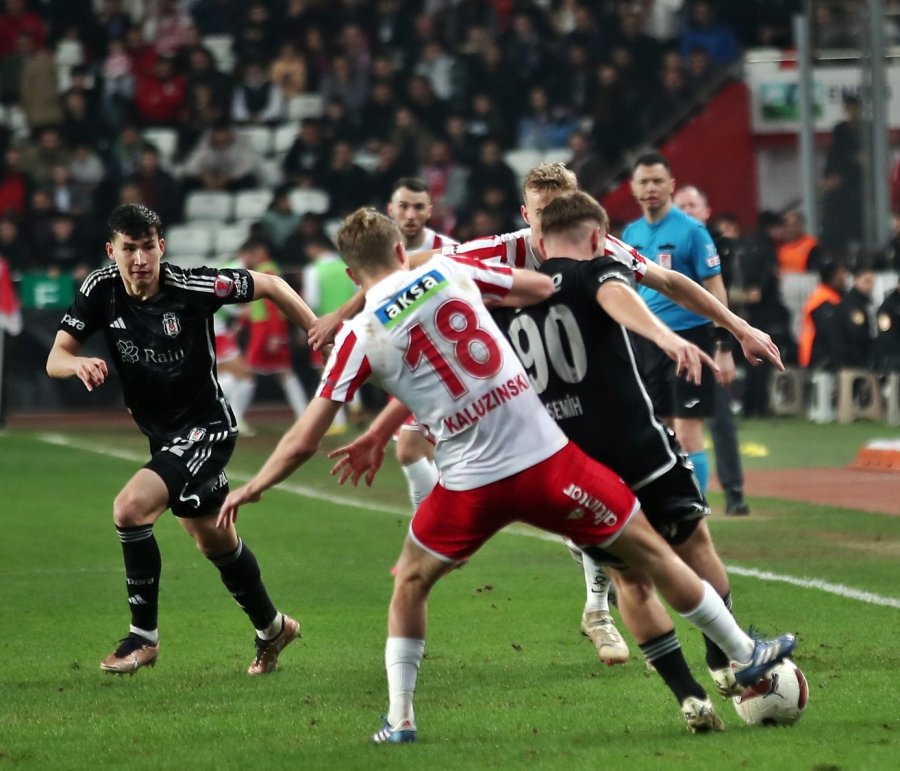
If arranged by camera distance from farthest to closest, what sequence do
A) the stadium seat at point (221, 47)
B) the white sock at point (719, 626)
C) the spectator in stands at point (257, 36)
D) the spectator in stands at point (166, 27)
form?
the stadium seat at point (221, 47) → the spectator in stands at point (166, 27) → the spectator in stands at point (257, 36) → the white sock at point (719, 626)

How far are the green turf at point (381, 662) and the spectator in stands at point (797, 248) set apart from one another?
10482 millimetres

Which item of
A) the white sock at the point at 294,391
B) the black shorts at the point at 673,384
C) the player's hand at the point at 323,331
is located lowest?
the white sock at the point at 294,391

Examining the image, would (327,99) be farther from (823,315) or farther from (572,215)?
(572,215)

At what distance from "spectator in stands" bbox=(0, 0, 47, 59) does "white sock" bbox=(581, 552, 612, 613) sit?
841 inches

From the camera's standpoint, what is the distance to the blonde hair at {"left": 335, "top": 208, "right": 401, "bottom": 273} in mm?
5773

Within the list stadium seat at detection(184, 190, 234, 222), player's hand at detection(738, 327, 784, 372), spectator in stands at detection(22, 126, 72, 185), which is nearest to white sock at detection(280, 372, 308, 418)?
stadium seat at detection(184, 190, 234, 222)

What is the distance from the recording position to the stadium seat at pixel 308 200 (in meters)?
25.4

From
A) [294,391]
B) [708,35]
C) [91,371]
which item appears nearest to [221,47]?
[708,35]

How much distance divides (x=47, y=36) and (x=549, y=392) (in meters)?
23.1

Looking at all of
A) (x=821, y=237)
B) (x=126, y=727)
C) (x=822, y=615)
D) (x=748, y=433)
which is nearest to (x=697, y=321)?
(x=822, y=615)

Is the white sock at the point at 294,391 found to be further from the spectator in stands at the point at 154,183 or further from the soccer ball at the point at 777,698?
the soccer ball at the point at 777,698

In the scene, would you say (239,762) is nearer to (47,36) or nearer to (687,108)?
(687,108)

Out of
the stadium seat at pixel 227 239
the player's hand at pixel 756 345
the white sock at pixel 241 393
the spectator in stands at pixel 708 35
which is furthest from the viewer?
the spectator in stands at pixel 708 35

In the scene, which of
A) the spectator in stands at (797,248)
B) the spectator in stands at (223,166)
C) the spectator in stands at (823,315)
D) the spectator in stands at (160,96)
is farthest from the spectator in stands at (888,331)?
the spectator in stands at (160,96)
